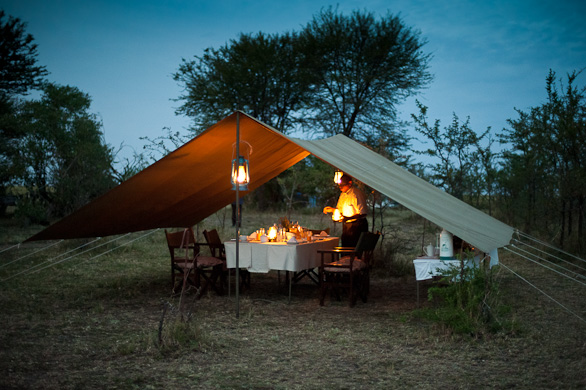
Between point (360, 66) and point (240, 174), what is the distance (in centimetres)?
1686

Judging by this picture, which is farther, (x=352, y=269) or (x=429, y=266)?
(x=352, y=269)

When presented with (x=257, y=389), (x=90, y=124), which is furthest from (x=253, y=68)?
(x=257, y=389)

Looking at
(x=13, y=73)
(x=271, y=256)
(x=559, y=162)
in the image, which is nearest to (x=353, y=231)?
(x=271, y=256)

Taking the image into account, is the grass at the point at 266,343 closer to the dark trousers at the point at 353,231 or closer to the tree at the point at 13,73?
the dark trousers at the point at 353,231

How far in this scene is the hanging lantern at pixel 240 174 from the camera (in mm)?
5492

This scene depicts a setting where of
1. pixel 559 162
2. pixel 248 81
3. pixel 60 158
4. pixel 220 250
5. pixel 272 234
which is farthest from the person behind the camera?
pixel 248 81

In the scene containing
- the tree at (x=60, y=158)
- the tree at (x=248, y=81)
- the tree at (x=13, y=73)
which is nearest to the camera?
the tree at (x=60, y=158)

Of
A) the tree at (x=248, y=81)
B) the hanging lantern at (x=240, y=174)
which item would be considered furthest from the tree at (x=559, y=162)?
the tree at (x=248, y=81)

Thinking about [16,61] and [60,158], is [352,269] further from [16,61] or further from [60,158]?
[16,61]

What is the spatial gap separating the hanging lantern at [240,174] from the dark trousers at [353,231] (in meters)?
2.12

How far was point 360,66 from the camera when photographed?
2150 cm

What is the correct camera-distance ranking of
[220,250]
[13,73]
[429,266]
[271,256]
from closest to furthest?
[429,266], [271,256], [220,250], [13,73]

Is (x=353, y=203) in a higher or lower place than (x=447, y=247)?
higher

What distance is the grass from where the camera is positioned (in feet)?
12.2
